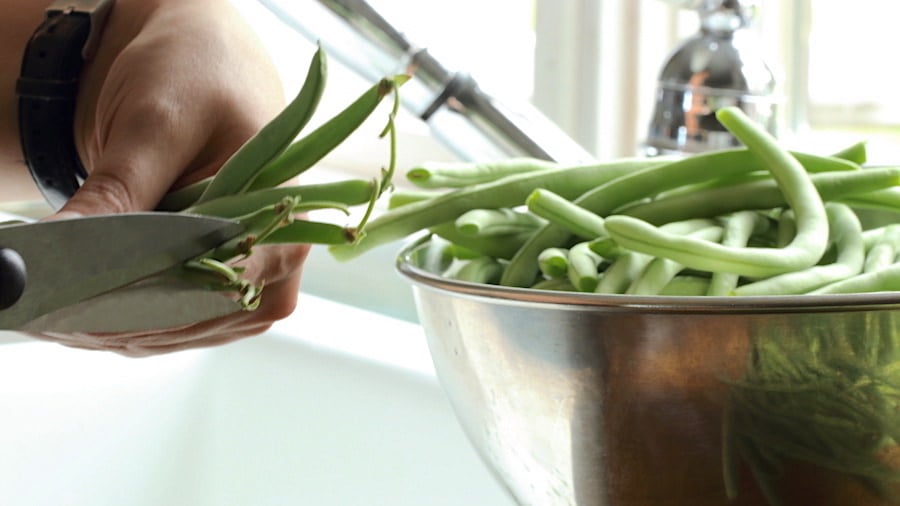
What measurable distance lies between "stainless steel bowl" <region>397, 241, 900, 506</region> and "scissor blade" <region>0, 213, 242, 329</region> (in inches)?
3.5

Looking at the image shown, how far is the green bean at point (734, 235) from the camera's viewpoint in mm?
427

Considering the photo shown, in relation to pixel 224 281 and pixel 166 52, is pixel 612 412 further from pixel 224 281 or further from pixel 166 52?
pixel 166 52

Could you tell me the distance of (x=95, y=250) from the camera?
35 centimetres

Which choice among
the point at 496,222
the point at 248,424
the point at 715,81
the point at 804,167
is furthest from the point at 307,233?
the point at 248,424

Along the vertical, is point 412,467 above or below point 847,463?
below

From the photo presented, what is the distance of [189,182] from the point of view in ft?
1.74

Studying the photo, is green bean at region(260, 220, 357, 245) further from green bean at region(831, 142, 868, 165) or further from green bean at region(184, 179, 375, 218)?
green bean at region(831, 142, 868, 165)

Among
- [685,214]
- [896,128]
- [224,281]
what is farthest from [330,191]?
[896,128]

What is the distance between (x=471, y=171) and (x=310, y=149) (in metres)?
0.14

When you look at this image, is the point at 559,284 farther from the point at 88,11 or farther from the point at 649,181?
the point at 88,11

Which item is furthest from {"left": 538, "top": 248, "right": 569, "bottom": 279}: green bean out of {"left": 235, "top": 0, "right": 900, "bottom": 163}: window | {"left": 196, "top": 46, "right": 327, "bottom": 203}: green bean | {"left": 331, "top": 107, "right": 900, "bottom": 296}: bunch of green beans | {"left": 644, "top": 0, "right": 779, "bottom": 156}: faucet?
{"left": 235, "top": 0, "right": 900, "bottom": 163}: window

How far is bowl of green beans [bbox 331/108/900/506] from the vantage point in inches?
14.4

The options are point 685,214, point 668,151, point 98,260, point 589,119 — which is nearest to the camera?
point 98,260

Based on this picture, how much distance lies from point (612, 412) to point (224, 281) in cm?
14
